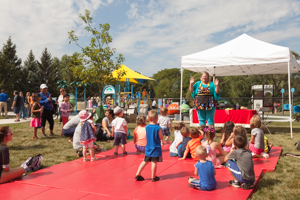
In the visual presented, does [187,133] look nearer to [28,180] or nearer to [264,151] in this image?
[264,151]

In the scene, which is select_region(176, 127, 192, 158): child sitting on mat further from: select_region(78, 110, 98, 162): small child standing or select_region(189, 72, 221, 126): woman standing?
select_region(78, 110, 98, 162): small child standing

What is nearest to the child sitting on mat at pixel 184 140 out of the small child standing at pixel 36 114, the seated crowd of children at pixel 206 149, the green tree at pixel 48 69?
the seated crowd of children at pixel 206 149

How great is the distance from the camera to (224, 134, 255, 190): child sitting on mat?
3.89 m

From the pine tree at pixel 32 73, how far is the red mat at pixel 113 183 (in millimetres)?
48742

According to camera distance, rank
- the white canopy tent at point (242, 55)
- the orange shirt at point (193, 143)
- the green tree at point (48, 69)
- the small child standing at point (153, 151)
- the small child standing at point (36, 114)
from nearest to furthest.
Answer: the small child standing at point (153, 151) → the orange shirt at point (193, 143) → the small child standing at point (36, 114) → the white canopy tent at point (242, 55) → the green tree at point (48, 69)

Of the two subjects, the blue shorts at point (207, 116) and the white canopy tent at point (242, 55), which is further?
the white canopy tent at point (242, 55)

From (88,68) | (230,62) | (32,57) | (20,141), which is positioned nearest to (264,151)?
(230,62)

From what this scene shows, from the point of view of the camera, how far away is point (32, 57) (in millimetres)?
52781

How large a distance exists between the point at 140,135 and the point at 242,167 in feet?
9.47

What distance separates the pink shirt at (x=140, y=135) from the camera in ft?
20.5

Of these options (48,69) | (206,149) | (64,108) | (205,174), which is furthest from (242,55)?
(48,69)

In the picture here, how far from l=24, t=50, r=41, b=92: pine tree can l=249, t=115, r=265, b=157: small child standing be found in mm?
49591

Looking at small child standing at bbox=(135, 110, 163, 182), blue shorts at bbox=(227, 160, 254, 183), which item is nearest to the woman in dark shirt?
small child standing at bbox=(135, 110, 163, 182)

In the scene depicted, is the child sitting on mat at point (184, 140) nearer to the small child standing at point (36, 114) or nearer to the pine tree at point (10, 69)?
the small child standing at point (36, 114)
